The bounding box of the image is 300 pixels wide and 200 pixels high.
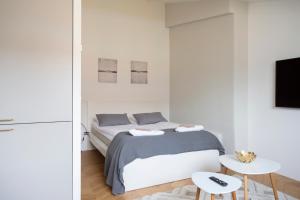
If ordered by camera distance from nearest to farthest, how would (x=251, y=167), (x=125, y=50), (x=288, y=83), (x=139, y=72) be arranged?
1. (x=251, y=167)
2. (x=288, y=83)
3. (x=125, y=50)
4. (x=139, y=72)

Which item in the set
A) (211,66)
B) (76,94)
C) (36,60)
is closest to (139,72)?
(211,66)

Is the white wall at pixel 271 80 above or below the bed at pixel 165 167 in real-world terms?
above

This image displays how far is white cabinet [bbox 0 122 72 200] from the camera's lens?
1668 mm

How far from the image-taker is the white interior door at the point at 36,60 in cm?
167

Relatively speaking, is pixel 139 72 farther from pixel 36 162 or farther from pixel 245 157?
pixel 36 162

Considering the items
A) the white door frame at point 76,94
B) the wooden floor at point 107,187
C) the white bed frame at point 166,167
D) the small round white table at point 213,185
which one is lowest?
the wooden floor at point 107,187

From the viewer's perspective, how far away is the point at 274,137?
330cm

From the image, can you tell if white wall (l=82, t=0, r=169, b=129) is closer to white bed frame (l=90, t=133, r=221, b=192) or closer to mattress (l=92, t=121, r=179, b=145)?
mattress (l=92, t=121, r=179, b=145)

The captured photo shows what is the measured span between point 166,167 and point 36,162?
1.64 meters

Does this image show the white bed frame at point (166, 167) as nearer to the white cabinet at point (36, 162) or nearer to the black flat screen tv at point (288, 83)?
the white cabinet at point (36, 162)

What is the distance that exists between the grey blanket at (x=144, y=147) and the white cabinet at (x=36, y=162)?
0.77m

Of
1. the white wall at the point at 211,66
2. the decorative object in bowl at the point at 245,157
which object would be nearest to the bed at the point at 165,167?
the decorative object in bowl at the point at 245,157

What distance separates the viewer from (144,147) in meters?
2.73

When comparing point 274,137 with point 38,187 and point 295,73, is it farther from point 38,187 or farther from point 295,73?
point 38,187
